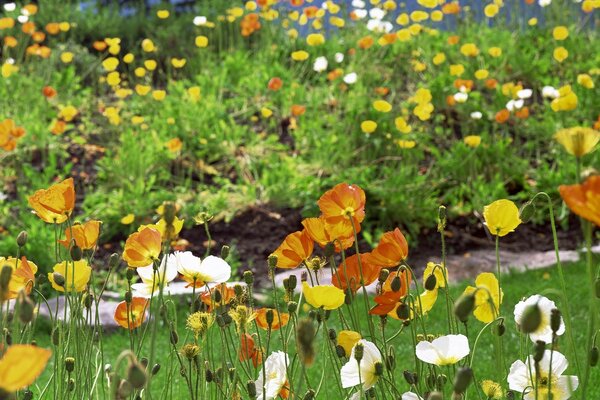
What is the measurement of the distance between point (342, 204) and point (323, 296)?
0.19 meters

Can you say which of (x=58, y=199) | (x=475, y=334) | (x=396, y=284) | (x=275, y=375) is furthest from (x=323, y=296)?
(x=475, y=334)

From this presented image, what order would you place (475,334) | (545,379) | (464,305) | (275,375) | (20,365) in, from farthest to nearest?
(475,334) < (275,375) < (545,379) < (464,305) < (20,365)

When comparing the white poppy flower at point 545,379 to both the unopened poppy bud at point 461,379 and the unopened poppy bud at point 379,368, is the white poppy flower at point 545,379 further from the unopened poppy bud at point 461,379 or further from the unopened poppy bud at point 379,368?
the unopened poppy bud at point 461,379

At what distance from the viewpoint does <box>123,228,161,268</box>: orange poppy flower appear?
1.66 meters

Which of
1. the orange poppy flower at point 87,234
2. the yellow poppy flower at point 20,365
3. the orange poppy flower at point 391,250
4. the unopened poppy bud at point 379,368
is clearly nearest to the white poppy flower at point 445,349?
the unopened poppy bud at point 379,368

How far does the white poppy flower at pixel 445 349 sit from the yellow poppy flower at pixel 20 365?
2.35 feet

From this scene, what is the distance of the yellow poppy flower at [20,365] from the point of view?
2.80 ft

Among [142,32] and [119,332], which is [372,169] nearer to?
[119,332]

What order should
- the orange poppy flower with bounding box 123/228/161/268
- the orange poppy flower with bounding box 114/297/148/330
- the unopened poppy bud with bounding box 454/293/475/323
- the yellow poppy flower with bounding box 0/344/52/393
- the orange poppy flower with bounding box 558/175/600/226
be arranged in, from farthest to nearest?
1. the orange poppy flower with bounding box 114/297/148/330
2. the orange poppy flower with bounding box 123/228/161/268
3. the unopened poppy bud with bounding box 454/293/475/323
4. the orange poppy flower with bounding box 558/175/600/226
5. the yellow poppy flower with bounding box 0/344/52/393

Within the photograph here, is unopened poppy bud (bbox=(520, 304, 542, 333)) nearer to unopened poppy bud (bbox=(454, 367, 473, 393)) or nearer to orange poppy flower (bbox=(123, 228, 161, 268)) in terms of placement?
unopened poppy bud (bbox=(454, 367, 473, 393))

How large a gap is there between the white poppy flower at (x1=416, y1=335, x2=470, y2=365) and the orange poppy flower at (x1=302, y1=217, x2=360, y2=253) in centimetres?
25

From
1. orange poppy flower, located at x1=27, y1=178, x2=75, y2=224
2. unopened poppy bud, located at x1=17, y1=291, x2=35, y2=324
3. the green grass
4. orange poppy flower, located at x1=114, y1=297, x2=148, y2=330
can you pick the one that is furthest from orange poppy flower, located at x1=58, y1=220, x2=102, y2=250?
the green grass

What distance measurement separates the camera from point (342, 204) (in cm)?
158

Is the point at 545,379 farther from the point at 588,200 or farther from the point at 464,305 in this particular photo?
the point at 588,200
